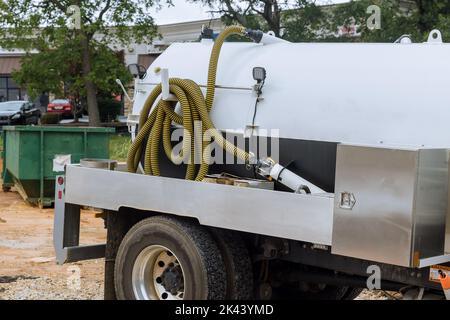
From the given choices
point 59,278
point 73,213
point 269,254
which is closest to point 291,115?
point 269,254

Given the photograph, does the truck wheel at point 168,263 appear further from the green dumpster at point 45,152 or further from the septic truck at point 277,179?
the green dumpster at point 45,152

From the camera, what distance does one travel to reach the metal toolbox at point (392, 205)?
3.99 metres

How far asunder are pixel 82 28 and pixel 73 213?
2152cm

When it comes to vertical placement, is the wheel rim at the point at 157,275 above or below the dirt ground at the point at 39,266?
above

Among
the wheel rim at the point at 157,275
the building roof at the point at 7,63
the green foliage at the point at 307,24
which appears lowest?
the wheel rim at the point at 157,275

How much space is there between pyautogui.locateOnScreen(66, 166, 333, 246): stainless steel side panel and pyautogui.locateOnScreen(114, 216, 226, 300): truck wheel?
148mm

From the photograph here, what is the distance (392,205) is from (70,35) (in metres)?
24.9

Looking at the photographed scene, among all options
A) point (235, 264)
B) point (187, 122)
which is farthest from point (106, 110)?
point (235, 264)

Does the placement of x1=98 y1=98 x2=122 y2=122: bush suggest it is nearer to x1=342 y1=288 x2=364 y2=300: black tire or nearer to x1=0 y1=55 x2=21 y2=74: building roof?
x1=0 y1=55 x2=21 y2=74: building roof

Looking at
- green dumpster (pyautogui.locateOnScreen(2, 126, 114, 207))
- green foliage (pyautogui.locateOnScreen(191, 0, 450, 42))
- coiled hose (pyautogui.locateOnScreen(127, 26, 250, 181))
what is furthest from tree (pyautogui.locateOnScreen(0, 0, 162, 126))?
coiled hose (pyautogui.locateOnScreen(127, 26, 250, 181))

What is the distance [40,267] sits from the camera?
26.3ft

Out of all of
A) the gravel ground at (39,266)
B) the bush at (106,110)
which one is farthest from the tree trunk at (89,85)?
the gravel ground at (39,266)

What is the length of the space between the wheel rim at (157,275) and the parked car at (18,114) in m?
30.0

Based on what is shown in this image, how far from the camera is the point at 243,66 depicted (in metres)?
5.61
